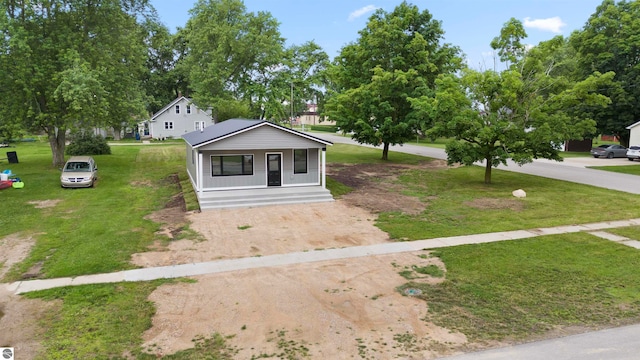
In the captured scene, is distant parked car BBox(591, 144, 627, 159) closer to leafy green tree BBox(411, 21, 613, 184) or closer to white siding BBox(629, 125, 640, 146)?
white siding BBox(629, 125, 640, 146)

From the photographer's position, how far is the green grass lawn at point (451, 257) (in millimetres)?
8117

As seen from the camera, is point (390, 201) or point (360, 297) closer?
point (360, 297)

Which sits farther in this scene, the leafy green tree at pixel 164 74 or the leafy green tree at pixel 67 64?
the leafy green tree at pixel 164 74

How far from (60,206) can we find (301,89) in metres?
45.8

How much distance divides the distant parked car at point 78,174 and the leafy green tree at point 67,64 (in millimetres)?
3074

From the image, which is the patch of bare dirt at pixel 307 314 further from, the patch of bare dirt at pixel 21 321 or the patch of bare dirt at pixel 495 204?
the patch of bare dirt at pixel 495 204

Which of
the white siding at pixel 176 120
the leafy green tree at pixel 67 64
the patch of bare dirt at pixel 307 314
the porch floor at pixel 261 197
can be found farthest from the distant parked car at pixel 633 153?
the white siding at pixel 176 120

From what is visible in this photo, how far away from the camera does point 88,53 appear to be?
26312 millimetres

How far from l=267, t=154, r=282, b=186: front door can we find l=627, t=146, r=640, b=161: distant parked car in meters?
32.2

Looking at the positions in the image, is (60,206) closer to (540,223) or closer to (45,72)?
(45,72)

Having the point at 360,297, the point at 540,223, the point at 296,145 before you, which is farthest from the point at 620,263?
the point at 296,145

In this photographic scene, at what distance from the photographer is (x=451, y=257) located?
12.0 metres

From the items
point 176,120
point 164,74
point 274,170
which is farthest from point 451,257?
point 164,74

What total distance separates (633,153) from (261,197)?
1337 inches
